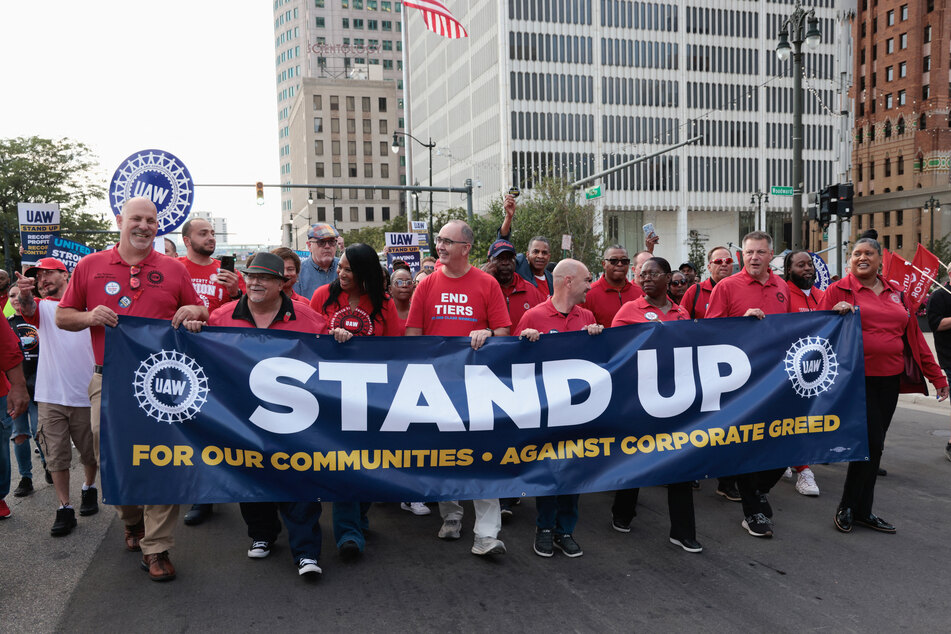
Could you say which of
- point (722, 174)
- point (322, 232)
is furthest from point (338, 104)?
point (322, 232)

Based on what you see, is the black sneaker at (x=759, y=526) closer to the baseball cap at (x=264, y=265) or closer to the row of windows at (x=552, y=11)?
the baseball cap at (x=264, y=265)

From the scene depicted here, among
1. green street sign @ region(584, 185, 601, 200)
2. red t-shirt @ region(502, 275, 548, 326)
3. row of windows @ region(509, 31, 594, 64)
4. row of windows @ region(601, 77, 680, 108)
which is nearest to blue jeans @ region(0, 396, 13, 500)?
red t-shirt @ region(502, 275, 548, 326)

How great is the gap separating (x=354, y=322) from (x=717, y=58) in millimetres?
70966

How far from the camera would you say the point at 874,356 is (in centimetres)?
544

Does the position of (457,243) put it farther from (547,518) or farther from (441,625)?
(441,625)

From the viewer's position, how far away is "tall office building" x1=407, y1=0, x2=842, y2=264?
2544 inches

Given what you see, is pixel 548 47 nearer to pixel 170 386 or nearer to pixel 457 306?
pixel 457 306

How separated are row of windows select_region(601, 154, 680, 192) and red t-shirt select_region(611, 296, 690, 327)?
6292 centimetres

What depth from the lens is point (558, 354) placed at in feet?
16.6

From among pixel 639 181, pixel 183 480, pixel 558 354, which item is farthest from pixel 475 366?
pixel 639 181

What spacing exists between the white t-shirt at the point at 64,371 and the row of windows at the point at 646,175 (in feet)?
208

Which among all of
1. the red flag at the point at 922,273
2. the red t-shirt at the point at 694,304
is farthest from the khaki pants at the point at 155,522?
the red flag at the point at 922,273

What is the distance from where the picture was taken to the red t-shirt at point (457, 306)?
17.6 feet

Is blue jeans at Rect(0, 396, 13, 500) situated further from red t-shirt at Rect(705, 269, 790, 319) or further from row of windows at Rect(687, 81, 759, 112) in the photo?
row of windows at Rect(687, 81, 759, 112)
